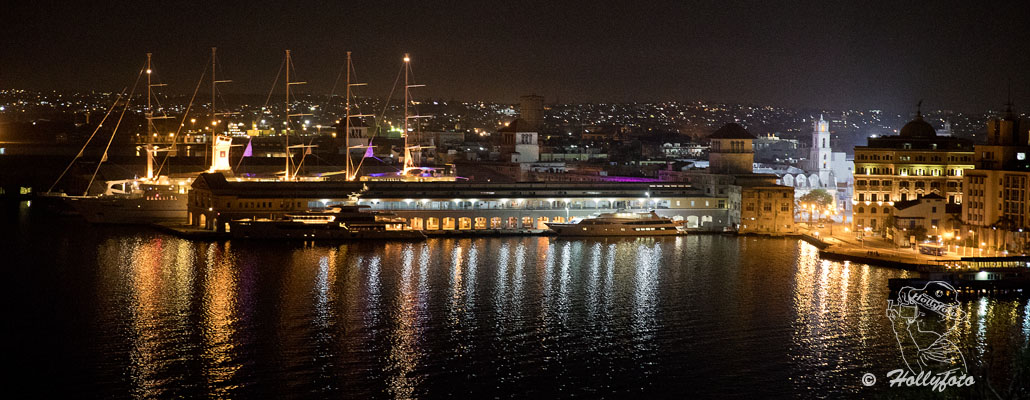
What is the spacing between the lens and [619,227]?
109ft

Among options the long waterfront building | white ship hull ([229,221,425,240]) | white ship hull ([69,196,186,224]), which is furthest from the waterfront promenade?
white ship hull ([69,196,186,224])

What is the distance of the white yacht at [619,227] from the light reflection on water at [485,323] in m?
4.84

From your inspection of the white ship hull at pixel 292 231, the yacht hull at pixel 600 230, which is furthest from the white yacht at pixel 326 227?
the yacht hull at pixel 600 230

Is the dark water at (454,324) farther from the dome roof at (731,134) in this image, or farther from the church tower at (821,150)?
the church tower at (821,150)

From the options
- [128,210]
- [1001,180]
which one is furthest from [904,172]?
[128,210]

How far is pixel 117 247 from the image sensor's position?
28469mm

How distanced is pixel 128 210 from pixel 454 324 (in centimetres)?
2085

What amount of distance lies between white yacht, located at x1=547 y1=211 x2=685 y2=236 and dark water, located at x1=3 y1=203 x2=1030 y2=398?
4790mm

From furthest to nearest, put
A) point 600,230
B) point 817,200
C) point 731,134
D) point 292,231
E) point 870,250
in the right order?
point 817,200 < point 731,134 < point 600,230 < point 292,231 < point 870,250

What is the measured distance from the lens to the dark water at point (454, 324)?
15266 mm

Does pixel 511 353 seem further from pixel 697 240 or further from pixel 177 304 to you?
pixel 697 240

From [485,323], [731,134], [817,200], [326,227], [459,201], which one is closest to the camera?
[485,323]

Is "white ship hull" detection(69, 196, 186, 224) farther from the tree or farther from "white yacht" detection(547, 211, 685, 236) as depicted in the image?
the tree

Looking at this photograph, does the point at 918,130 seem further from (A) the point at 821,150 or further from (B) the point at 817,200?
(A) the point at 821,150
